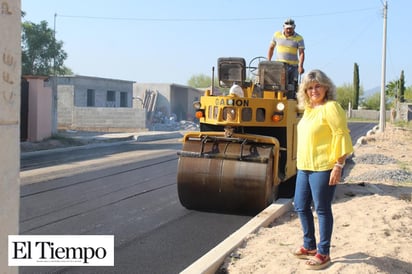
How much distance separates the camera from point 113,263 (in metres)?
5.12

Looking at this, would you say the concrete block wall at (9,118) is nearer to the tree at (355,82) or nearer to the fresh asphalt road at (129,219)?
the fresh asphalt road at (129,219)

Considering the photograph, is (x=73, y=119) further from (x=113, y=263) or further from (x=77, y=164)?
(x=113, y=263)

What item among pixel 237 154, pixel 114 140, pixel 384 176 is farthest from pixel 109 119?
pixel 237 154

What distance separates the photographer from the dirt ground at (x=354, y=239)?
14.8ft

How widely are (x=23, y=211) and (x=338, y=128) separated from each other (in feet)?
17.0

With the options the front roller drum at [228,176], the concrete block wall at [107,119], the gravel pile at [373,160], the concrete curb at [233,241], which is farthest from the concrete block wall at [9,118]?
the concrete block wall at [107,119]

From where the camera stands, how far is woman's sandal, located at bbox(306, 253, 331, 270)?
441 centimetres

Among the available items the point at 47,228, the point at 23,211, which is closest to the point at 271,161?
the point at 47,228

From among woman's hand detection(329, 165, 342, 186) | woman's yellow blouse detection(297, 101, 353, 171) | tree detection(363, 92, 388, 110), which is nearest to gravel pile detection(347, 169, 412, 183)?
woman's yellow blouse detection(297, 101, 353, 171)

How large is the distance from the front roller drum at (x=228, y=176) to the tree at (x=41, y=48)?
70.0 ft

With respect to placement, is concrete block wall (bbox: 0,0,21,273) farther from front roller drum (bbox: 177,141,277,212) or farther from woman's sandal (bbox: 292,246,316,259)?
front roller drum (bbox: 177,141,277,212)

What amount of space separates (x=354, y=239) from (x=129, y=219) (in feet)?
10.6

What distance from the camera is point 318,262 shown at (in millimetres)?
4410

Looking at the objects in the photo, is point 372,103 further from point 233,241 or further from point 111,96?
point 233,241
